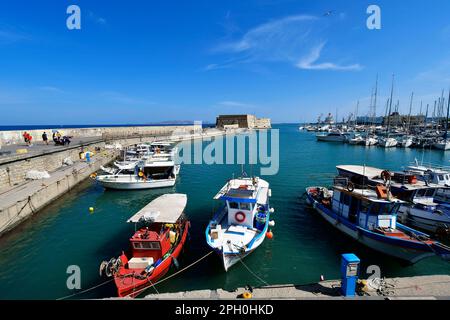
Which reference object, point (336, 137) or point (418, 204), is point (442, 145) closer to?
point (336, 137)

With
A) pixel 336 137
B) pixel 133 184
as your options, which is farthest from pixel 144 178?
pixel 336 137

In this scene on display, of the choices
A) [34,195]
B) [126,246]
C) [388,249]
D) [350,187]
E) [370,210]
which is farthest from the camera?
[34,195]

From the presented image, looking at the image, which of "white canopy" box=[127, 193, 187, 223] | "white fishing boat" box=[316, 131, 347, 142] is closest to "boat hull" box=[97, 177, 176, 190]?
"white canopy" box=[127, 193, 187, 223]

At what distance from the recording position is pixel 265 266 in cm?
1322

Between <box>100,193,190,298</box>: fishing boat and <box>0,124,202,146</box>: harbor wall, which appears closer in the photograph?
<box>100,193,190,298</box>: fishing boat

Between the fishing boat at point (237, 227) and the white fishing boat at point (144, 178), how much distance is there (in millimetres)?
14115

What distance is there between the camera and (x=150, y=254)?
12211mm

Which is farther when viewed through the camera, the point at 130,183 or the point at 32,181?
the point at 130,183

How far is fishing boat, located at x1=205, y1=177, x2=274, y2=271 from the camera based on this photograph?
12.5m

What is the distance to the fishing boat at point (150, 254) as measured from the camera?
35.1ft

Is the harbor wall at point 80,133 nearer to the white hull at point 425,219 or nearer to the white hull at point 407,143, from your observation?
the white hull at point 425,219

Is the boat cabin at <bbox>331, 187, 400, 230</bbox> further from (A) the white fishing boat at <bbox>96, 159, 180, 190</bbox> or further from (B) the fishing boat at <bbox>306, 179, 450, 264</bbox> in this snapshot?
(A) the white fishing boat at <bbox>96, 159, 180, 190</bbox>

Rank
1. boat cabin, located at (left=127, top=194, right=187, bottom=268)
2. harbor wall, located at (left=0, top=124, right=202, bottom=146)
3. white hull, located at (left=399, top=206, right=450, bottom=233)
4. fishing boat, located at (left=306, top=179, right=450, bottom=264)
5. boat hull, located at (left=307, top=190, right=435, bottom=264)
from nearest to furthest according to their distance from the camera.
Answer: boat cabin, located at (left=127, top=194, right=187, bottom=268), boat hull, located at (left=307, top=190, right=435, bottom=264), fishing boat, located at (left=306, top=179, right=450, bottom=264), white hull, located at (left=399, top=206, right=450, bottom=233), harbor wall, located at (left=0, top=124, right=202, bottom=146)

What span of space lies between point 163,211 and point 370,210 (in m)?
12.8
